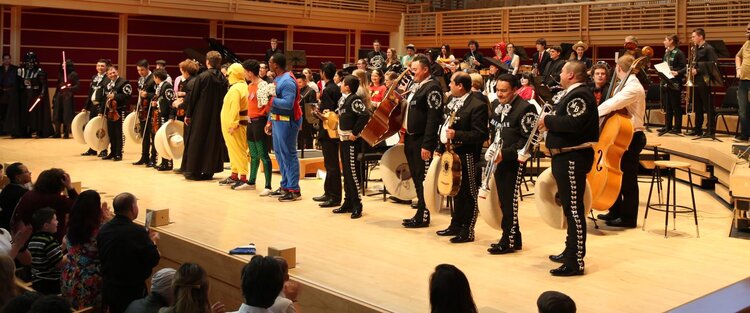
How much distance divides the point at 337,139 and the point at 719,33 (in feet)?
27.1

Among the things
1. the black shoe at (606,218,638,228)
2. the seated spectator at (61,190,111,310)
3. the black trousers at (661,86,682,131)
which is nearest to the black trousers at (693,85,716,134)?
the black trousers at (661,86,682,131)

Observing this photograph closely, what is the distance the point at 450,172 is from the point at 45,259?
118 inches

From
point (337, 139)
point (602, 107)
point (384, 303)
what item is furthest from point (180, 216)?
point (602, 107)

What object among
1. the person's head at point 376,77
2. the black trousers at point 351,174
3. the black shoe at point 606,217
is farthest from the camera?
the person's head at point 376,77

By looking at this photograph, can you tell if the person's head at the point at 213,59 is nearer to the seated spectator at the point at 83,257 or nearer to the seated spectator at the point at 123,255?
the seated spectator at the point at 83,257

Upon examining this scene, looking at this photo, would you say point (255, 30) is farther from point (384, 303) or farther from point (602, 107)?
point (384, 303)

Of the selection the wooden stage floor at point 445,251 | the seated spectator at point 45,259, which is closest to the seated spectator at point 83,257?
the seated spectator at point 45,259

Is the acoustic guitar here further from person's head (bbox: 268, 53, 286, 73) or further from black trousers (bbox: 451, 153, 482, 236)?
person's head (bbox: 268, 53, 286, 73)

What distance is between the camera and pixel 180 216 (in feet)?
24.9

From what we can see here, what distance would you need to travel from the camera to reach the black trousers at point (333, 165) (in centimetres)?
815

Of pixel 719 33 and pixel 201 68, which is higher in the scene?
pixel 719 33

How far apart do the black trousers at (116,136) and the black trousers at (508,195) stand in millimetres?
6662

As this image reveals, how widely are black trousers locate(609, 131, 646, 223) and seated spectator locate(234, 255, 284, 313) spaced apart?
14.5ft

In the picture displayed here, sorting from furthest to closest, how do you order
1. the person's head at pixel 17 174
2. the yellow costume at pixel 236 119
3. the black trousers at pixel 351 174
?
the yellow costume at pixel 236 119
the black trousers at pixel 351 174
the person's head at pixel 17 174
